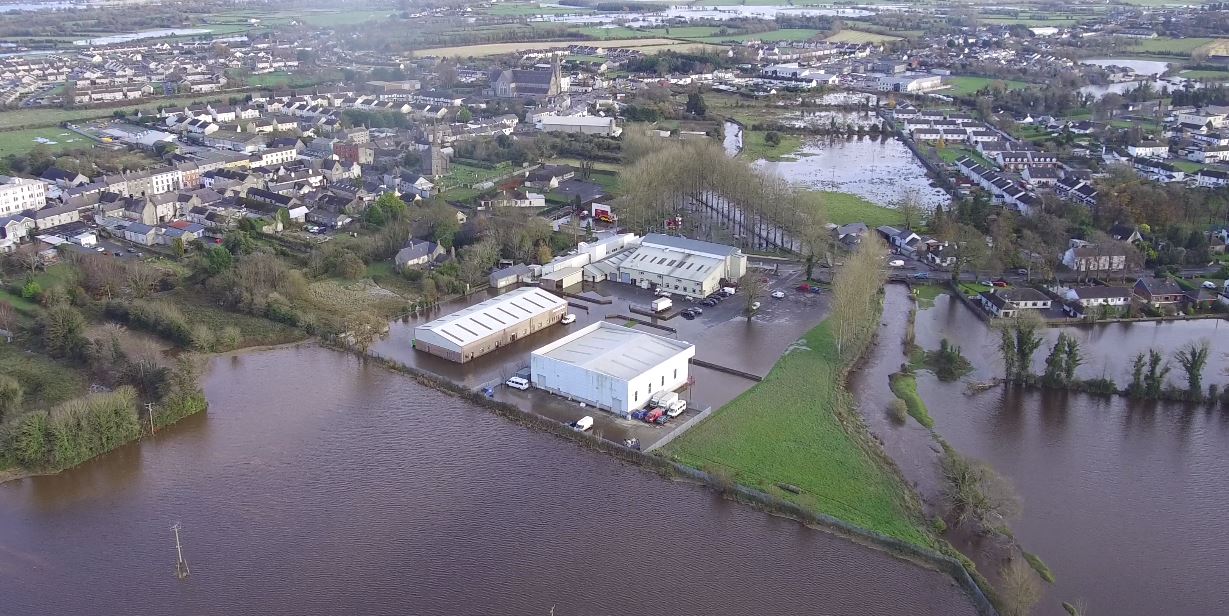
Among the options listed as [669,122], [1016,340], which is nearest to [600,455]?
[1016,340]

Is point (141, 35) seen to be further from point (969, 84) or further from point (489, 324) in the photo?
point (489, 324)

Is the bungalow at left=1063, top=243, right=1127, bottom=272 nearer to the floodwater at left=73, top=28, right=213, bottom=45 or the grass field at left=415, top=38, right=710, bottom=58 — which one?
the grass field at left=415, top=38, right=710, bottom=58

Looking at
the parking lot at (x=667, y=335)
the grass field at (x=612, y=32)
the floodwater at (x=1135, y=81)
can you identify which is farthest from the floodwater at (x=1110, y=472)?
the grass field at (x=612, y=32)

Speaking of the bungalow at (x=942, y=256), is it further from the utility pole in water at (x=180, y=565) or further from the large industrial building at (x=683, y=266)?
the utility pole in water at (x=180, y=565)

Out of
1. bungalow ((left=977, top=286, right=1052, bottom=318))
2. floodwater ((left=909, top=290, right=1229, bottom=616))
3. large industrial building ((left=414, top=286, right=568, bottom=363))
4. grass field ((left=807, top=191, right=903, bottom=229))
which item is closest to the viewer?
floodwater ((left=909, top=290, right=1229, bottom=616))

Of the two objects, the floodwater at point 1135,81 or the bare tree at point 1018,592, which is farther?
the floodwater at point 1135,81

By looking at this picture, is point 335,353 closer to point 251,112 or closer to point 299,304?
point 299,304

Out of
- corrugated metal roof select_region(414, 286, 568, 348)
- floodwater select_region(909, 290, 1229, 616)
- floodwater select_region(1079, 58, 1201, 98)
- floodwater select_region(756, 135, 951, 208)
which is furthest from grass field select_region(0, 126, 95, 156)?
floodwater select_region(1079, 58, 1201, 98)
